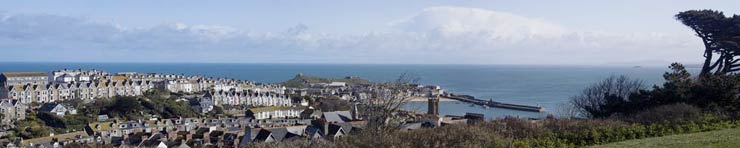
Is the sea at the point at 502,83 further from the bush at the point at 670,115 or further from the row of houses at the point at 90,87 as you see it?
the bush at the point at 670,115

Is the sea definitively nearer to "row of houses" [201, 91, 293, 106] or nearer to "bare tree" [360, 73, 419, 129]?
"row of houses" [201, 91, 293, 106]

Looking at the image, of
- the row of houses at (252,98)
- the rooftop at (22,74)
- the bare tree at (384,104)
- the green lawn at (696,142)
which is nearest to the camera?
the green lawn at (696,142)

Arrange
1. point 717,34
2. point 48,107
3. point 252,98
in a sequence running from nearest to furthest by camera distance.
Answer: point 717,34 < point 48,107 < point 252,98

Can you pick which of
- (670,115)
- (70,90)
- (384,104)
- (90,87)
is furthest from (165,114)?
(670,115)

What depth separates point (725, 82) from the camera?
13.1 m

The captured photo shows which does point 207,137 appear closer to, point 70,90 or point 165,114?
point 165,114

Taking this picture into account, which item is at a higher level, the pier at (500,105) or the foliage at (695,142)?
the foliage at (695,142)

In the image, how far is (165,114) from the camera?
3167 cm

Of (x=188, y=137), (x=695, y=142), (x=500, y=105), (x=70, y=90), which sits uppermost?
(x=695, y=142)

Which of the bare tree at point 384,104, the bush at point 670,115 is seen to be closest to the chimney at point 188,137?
the bare tree at point 384,104

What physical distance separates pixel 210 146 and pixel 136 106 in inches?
595

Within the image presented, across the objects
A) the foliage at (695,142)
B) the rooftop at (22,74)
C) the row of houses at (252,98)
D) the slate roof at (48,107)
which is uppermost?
the foliage at (695,142)

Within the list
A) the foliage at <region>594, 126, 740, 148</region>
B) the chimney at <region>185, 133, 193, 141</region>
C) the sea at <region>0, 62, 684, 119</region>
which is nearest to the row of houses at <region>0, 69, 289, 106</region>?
the sea at <region>0, 62, 684, 119</region>

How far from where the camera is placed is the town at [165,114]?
18344mm
